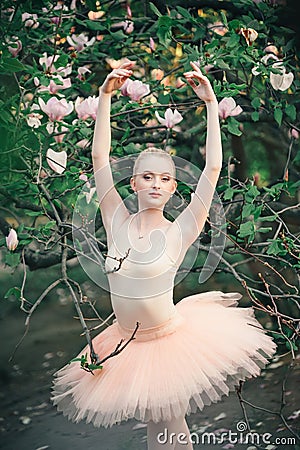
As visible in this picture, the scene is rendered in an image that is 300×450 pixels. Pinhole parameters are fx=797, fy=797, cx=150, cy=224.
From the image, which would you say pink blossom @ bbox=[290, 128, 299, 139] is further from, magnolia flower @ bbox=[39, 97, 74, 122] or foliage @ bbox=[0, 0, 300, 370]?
magnolia flower @ bbox=[39, 97, 74, 122]

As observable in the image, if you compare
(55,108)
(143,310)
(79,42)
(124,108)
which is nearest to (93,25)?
(79,42)

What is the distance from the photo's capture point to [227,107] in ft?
6.08

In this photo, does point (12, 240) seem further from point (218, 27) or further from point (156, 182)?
point (218, 27)

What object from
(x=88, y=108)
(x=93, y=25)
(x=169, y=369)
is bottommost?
(x=169, y=369)

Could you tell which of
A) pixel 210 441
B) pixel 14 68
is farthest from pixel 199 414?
pixel 14 68

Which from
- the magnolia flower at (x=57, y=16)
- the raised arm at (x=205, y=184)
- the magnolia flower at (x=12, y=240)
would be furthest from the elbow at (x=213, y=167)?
the magnolia flower at (x=57, y=16)

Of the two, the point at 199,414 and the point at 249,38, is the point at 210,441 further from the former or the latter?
the point at 249,38

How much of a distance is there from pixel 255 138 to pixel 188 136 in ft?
1.76

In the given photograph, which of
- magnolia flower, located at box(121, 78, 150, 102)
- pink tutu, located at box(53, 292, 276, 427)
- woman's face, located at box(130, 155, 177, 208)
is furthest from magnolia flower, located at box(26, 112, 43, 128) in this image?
pink tutu, located at box(53, 292, 276, 427)

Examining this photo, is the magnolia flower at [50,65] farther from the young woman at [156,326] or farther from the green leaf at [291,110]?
the green leaf at [291,110]

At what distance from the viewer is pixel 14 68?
1528mm

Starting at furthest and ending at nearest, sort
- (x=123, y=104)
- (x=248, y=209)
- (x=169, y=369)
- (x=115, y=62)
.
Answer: (x=115, y=62) → (x=123, y=104) → (x=248, y=209) → (x=169, y=369)

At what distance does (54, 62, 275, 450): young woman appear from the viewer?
147cm

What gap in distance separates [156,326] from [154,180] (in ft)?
0.92
